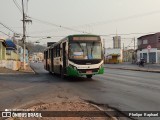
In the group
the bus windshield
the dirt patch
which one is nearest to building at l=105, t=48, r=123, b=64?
the bus windshield

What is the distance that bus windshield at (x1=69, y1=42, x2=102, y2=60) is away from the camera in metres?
22.0

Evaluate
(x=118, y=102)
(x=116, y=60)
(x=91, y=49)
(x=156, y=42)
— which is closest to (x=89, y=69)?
(x=91, y=49)

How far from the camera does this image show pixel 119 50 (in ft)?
324

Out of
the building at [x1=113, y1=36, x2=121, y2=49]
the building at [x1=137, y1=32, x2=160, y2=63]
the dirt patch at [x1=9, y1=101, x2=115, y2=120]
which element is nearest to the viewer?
the dirt patch at [x1=9, y1=101, x2=115, y2=120]

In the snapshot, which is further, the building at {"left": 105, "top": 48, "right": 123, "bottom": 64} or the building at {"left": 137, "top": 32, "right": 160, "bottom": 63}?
the building at {"left": 105, "top": 48, "right": 123, "bottom": 64}

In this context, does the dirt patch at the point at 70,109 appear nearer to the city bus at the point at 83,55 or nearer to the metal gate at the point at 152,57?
the city bus at the point at 83,55

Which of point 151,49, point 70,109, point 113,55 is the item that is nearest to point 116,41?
point 113,55

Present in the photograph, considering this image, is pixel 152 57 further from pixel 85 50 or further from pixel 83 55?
pixel 83 55

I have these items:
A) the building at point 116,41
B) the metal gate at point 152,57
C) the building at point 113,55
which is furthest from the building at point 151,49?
the building at point 113,55

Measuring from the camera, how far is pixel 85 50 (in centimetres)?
2209

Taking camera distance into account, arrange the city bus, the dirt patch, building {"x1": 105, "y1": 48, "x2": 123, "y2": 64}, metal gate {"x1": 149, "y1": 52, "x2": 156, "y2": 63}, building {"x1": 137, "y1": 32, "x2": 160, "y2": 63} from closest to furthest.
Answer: the dirt patch → the city bus → building {"x1": 137, "y1": 32, "x2": 160, "y2": 63} → metal gate {"x1": 149, "y1": 52, "x2": 156, "y2": 63} → building {"x1": 105, "y1": 48, "x2": 123, "y2": 64}

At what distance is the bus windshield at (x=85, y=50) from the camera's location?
21953mm

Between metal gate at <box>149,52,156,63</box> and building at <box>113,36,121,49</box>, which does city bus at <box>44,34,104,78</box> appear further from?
building at <box>113,36,121,49</box>

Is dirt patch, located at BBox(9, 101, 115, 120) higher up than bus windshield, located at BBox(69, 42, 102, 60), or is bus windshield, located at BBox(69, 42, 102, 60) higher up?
bus windshield, located at BBox(69, 42, 102, 60)
